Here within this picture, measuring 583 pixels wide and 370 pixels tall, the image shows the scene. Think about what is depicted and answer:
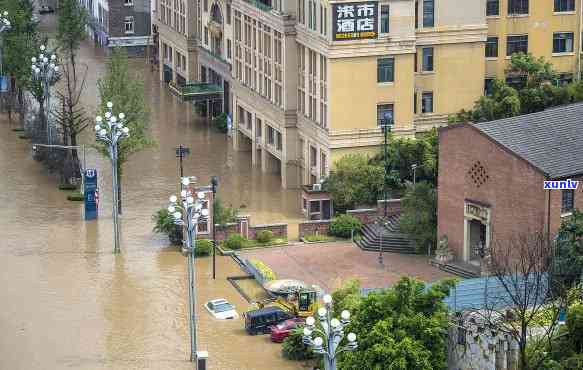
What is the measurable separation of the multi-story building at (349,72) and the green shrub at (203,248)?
1096 cm

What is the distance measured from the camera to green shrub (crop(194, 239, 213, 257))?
271 ft

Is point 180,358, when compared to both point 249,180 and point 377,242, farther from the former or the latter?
point 249,180

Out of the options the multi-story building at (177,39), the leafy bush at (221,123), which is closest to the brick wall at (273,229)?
the leafy bush at (221,123)

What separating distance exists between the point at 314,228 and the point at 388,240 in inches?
210

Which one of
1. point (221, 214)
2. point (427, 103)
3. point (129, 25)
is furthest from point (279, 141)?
point (129, 25)

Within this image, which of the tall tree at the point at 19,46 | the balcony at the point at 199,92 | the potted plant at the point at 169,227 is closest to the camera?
the potted plant at the point at 169,227

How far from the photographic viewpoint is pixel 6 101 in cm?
12369

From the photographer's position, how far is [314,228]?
86.2 m

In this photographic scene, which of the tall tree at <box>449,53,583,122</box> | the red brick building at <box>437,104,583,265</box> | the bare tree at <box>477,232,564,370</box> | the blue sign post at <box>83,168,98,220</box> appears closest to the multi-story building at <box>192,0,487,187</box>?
the tall tree at <box>449,53,583,122</box>

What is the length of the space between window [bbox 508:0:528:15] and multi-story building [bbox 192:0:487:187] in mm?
3476

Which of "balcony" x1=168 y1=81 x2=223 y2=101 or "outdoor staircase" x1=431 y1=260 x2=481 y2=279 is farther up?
"balcony" x1=168 y1=81 x2=223 y2=101

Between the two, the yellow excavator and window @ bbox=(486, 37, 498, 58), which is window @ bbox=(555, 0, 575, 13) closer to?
window @ bbox=(486, 37, 498, 58)

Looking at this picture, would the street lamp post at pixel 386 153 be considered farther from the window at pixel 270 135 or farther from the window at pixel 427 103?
the window at pixel 270 135

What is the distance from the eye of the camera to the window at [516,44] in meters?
97.7
